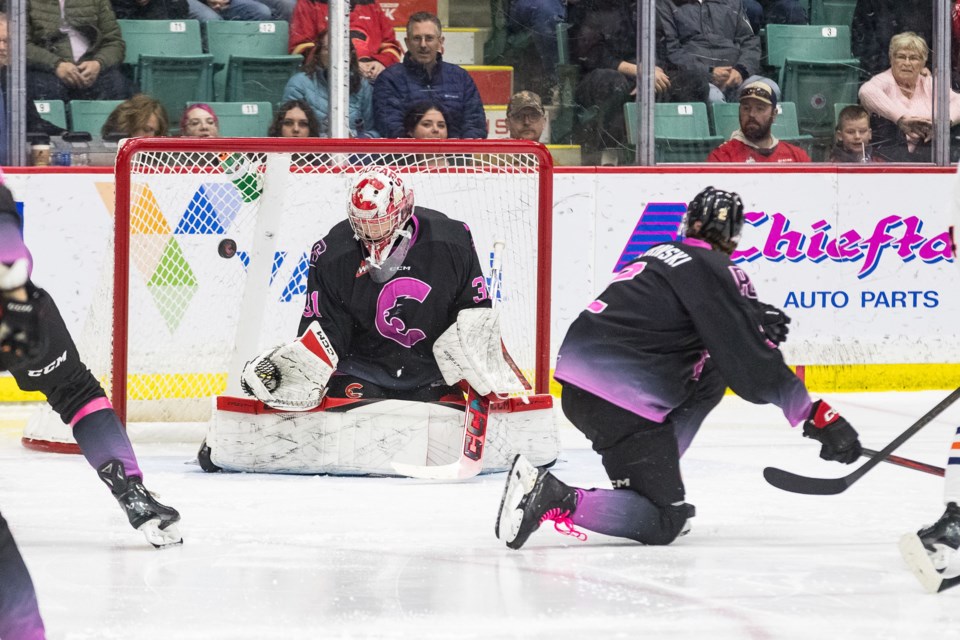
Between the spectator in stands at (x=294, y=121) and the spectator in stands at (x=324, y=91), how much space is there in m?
0.02

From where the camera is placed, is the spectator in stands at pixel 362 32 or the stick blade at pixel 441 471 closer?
the stick blade at pixel 441 471

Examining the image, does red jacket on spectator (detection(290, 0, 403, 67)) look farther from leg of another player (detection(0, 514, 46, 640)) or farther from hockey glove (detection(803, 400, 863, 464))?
leg of another player (detection(0, 514, 46, 640))

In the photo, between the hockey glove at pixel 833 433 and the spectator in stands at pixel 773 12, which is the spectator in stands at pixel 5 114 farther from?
the hockey glove at pixel 833 433

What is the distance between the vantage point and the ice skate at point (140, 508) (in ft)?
10.2

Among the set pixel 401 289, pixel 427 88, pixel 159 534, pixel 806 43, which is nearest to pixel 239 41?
pixel 427 88

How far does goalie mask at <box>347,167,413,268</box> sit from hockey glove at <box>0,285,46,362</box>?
1.89 m

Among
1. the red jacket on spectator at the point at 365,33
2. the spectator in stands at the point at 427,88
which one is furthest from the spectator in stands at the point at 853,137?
the red jacket on spectator at the point at 365,33

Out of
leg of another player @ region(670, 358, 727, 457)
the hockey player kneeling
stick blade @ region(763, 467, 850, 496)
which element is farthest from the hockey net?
stick blade @ region(763, 467, 850, 496)

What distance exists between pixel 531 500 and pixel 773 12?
348cm

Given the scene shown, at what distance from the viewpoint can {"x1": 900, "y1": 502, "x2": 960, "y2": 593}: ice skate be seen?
2795 millimetres

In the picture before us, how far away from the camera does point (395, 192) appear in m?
3.94

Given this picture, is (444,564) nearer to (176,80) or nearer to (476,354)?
(476,354)

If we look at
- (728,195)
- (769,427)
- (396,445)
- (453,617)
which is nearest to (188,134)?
(396,445)

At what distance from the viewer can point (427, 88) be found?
5586mm
